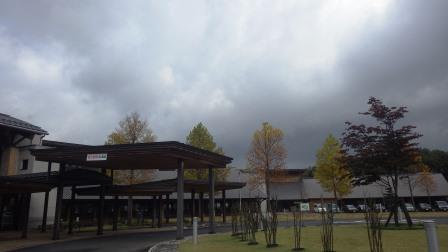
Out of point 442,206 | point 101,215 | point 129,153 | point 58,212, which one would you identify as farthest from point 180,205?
point 442,206

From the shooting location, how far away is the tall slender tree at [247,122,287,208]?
44469mm

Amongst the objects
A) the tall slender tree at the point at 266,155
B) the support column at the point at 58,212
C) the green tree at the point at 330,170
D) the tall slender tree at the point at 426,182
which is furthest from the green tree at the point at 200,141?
the tall slender tree at the point at 426,182

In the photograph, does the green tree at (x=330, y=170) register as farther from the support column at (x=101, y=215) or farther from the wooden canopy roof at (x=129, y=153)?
the support column at (x=101, y=215)

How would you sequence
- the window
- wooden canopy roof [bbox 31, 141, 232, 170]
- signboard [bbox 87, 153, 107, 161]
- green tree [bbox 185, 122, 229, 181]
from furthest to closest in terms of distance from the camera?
green tree [bbox 185, 122, 229, 181] < the window < signboard [bbox 87, 153, 107, 161] < wooden canopy roof [bbox 31, 141, 232, 170]

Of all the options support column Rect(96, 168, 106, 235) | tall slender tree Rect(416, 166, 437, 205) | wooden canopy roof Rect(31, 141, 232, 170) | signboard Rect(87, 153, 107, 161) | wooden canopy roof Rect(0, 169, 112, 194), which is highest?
tall slender tree Rect(416, 166, 437, 205)

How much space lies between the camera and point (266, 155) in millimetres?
44750

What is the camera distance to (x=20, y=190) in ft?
77.6

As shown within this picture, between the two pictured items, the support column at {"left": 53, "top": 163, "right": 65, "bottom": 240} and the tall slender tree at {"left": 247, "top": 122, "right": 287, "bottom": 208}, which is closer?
the support column at {"left": 53, "top": 163, "right": 65, "bottom": 240}

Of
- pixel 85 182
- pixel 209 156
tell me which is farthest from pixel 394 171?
pixel 85 182

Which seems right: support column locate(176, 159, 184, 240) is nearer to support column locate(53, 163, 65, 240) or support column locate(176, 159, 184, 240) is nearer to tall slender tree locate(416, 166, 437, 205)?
support column locate(53, 163, 65, 240)

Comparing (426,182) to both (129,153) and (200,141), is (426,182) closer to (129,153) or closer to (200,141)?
(200,141)

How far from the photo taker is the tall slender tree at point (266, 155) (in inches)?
1751

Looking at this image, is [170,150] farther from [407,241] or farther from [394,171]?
[394,171]

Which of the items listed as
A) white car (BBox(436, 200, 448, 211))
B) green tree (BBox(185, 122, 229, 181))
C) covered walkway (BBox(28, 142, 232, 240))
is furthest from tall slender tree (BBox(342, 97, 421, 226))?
white car (BBox(436, 200, 448, 211))
